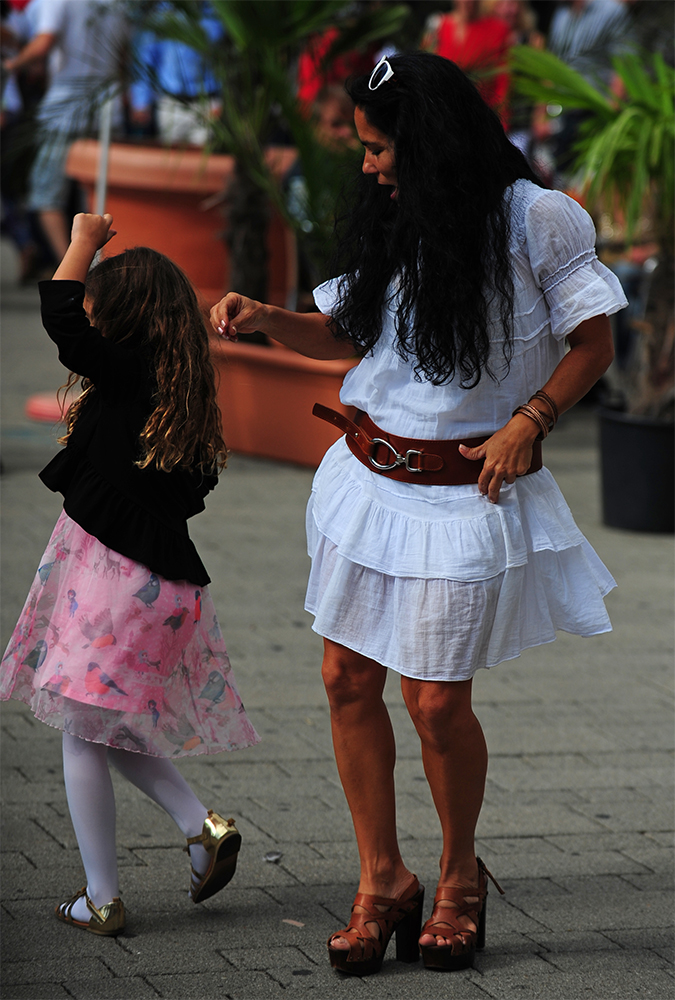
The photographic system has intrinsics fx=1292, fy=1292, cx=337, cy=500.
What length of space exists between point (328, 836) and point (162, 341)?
130cm

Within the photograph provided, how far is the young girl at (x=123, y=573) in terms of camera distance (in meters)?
2.60

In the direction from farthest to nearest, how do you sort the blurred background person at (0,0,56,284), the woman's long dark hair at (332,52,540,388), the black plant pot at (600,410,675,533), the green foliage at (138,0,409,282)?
the blurred background person at (0,0,56,284) < the green foliage at (138,0,409,282) < the black plant pot at (600,410,675,533) < the woman's long dark hair at (332,52,540,388)

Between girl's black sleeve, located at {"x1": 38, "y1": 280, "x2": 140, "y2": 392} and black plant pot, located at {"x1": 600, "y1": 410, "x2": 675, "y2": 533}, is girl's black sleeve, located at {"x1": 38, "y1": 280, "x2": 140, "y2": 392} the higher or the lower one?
the higher one

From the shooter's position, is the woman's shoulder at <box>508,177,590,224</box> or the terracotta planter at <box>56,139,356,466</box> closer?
the woman's shoulder at <box>508,177,590,224</box>

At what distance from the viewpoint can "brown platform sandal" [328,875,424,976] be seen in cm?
254

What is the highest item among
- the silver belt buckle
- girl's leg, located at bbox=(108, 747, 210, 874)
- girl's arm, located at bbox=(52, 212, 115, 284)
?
girl's arm, located at bbox=(52, 212, 115, 284)

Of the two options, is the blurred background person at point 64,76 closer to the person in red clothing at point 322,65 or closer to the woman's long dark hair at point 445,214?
the person in red clothing at point 322,65

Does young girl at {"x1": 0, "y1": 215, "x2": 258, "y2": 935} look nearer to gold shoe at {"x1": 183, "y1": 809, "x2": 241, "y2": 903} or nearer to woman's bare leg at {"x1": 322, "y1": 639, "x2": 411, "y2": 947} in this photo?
gold shoe at {"x1": 183, "y1": 809, "x2": 241, "y2": 903}

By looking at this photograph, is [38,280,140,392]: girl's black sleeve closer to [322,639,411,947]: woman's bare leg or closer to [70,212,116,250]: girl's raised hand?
[70,212,116,250]: girl's raised hand

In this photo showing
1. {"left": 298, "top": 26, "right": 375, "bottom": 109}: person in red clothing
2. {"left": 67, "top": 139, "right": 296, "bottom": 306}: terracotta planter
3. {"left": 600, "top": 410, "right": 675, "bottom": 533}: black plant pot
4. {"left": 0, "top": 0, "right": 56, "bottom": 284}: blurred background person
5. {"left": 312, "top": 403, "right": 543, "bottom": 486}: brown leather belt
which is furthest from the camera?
{"left": 0, "top": 0, "right": 56, "bottom": 284}: blurred background person

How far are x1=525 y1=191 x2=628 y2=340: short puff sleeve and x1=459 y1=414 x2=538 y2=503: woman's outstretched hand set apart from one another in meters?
0.20

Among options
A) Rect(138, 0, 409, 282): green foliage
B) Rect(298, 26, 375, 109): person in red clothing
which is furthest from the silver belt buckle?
Rect(298, 26, 375, 109): person in red clothing

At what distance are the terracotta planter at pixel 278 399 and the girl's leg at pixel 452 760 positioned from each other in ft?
12.7

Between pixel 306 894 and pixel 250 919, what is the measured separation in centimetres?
17
